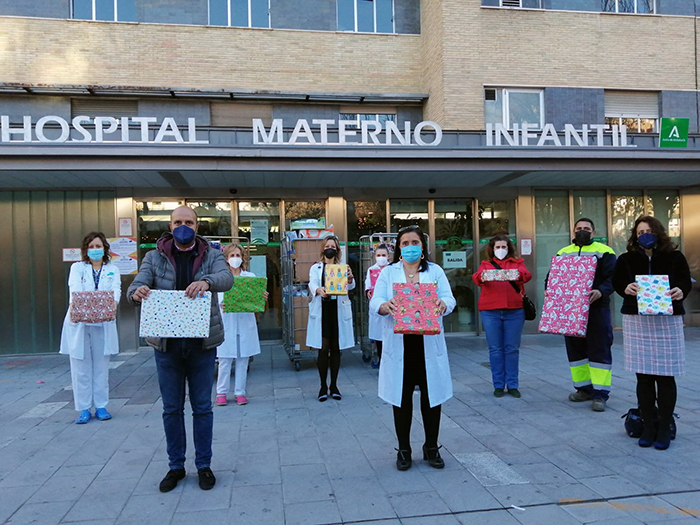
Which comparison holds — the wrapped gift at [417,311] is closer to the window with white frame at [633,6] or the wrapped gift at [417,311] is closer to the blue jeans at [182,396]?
the blue jeans at [182,396]

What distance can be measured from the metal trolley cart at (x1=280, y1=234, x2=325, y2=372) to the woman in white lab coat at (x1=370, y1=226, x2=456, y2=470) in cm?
434

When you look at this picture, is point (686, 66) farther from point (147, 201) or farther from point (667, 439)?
point (147, 201)

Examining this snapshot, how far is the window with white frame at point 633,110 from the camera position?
503 inches

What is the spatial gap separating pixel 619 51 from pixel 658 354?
10.8 metres

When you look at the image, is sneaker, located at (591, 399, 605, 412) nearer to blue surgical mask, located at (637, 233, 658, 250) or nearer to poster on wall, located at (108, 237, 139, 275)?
blue surgical mask, located at (637, 233, 658, 250)

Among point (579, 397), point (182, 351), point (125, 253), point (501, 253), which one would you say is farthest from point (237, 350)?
point (125, 253)

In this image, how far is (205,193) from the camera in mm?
10906

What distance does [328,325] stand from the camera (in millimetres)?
6602

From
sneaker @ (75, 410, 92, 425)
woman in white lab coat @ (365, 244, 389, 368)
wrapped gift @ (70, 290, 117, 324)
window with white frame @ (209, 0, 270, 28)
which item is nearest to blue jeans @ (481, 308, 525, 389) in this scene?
woman in white lab coat @ (365, 244, 389, 368)

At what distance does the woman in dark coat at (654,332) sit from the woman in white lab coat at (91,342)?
5.43 metres

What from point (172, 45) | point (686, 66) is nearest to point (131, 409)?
point (172, 45)

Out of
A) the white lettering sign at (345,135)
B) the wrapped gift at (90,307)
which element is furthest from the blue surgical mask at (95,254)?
the white lettering sign at (345,135)

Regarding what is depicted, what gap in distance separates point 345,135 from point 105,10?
720 centimetres

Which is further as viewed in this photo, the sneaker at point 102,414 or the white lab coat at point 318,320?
the white lab coat at point 318,320
